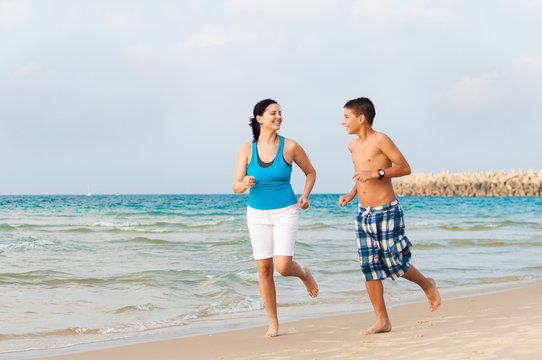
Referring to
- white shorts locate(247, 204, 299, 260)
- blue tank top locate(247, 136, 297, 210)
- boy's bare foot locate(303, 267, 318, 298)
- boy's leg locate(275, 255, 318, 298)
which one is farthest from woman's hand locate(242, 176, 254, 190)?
boy's bare foot locate(303, 267, 318, 298)

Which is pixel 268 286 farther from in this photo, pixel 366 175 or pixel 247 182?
pixel 366 175

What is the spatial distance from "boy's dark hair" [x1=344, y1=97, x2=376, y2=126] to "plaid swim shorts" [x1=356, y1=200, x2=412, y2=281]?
70 centimetres

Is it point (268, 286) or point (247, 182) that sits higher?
point (247, 182)

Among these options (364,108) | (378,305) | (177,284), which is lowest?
(177,284)

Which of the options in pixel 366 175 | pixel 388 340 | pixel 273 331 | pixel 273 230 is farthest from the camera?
pixel 273 331

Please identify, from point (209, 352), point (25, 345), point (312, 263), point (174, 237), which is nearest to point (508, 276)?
point (312, 263)

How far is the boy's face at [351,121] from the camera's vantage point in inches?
186

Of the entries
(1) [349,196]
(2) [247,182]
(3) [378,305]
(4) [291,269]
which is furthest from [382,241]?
(2) [247,182]

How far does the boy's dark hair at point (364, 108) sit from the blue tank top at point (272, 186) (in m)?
0.65

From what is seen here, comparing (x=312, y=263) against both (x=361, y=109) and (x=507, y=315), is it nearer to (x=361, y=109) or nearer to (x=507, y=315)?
(x=507, y=315)

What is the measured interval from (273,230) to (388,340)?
1.23 meters

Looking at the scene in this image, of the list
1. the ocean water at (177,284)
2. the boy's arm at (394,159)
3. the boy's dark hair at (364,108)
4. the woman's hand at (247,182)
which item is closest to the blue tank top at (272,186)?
the woman's hand at (247,182)

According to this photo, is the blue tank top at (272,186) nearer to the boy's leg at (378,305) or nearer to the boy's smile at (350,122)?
the boy's smile at (350,122)

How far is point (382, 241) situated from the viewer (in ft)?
15.2
